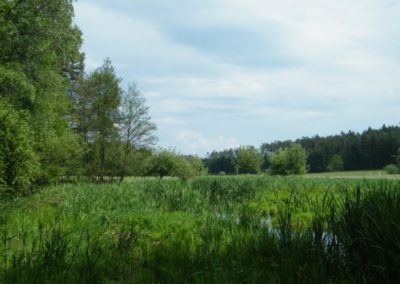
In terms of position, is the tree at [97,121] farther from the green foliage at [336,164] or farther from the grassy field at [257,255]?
the green foliage at [336,164]

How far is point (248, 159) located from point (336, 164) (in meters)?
32.3

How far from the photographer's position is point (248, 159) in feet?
202

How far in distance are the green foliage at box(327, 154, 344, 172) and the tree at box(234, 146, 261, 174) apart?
2871cm

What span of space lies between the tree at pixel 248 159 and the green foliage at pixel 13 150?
48.1 metres

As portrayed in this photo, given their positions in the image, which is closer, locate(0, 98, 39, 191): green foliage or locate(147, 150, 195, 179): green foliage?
locate(0, 98, 39, 191): green foliage

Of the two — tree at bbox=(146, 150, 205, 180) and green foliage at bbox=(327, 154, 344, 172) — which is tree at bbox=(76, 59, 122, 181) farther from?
green foliage at bbox=(327, 154, 344, 172)

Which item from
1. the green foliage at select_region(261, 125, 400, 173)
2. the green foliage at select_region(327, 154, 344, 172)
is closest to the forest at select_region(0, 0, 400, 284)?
the green foliage at select_region(327, 154, 344, 172)

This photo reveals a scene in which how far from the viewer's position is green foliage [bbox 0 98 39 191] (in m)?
13.9

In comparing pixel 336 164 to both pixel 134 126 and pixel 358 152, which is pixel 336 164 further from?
pixel 134 126

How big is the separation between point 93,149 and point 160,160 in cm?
752

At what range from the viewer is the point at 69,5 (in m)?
20.0

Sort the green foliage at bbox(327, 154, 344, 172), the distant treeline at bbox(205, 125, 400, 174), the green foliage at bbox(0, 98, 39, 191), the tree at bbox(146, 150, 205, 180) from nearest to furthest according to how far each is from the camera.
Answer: the green foliage at bbox(0, 98, 39, 191)
the tree at bbox(146, 150, 205, 180)
the distant treeline at bbox(205, 125, 400, 174)
the green foliage at bbox(327, 154, 344, 172)

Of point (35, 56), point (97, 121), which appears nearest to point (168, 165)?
point (97, 121)

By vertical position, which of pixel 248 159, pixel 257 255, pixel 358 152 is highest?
pixel 358 152
